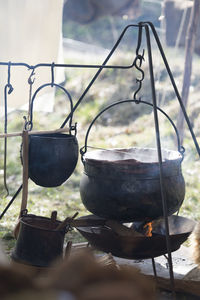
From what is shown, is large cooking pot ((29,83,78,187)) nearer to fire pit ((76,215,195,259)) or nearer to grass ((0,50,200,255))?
fire pit ((76,215,195,259))

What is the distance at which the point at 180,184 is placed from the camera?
310 cm

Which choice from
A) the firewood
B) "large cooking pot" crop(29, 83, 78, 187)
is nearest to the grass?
"large cooking pot" crop(29, 83, 78, 187)

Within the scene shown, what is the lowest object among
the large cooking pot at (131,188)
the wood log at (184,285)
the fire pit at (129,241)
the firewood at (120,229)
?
the wood log at (184,285)

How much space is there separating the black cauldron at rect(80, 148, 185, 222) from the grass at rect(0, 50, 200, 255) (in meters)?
1.36

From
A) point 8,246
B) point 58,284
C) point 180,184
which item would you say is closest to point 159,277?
point 180,184

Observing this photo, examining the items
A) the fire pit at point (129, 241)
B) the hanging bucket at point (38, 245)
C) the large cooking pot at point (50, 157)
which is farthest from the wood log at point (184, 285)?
the large cooking pot at point (50, 157)

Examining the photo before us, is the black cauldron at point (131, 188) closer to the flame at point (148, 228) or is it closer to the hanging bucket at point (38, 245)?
the flame at point (148, 228)

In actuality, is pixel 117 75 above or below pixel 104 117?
above

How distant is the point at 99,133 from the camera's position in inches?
307

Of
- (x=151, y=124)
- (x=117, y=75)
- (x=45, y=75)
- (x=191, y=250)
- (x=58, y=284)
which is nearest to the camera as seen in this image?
(x=58, y=284)

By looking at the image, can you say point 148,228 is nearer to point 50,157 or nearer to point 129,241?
point 129,241

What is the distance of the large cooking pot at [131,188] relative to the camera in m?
2.96

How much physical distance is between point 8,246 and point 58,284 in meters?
3.32

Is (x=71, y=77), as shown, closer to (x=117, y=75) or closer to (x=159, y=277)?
(x=117, y=75)
